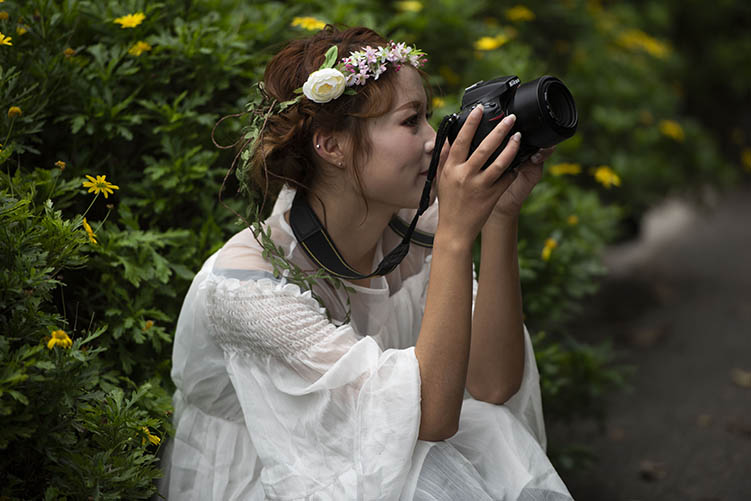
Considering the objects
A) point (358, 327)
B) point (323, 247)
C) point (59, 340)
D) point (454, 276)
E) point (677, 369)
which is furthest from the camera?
point (677, 369)

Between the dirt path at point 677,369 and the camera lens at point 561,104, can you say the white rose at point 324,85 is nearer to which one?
the camera lens at point 561,104

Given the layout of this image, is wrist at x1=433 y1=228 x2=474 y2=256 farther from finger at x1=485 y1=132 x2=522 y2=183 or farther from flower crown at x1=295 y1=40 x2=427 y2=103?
flower crown at x1=295 y1=40 x2=427 y2=103

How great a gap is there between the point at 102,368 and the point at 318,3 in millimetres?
1652

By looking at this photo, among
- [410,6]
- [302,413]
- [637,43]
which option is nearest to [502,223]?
[302,413]

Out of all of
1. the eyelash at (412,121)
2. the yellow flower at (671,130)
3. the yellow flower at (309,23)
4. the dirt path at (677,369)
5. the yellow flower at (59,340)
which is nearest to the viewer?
the yellow flower at (59,340)

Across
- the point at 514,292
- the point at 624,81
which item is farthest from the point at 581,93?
the point at 514,292

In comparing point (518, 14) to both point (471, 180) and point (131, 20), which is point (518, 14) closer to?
point (131, 20)

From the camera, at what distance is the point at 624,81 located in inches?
157

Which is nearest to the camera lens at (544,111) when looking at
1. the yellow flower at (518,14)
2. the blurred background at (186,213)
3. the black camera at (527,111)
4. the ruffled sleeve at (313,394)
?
the black camera at (527,111)

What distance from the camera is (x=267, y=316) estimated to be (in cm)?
160

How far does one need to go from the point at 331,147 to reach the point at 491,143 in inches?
17.0

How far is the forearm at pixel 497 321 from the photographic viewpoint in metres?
1.82

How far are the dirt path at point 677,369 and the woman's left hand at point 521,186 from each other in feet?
4.58

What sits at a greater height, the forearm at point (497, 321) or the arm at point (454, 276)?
the arm at point (454, 276)
